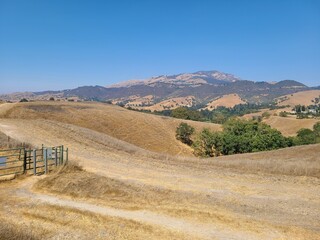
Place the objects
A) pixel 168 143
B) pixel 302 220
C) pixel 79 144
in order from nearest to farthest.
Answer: pixel 302 220 → pixel 79 144 → pixel 168 143

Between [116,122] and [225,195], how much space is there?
77.5 metres

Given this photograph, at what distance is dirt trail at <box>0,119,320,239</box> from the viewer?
1275cm

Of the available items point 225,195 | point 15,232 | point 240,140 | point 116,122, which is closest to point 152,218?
point 15,232

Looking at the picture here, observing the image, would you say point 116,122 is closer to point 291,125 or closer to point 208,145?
point 208,145

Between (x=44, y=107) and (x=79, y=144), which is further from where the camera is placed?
(x=44, y=107)

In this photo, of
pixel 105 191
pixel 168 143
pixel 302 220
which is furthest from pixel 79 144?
pixel 168 143

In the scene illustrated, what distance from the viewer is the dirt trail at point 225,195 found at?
41.8ft

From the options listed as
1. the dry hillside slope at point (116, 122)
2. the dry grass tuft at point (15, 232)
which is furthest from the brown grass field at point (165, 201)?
the dry hillside slope at point (116, 122)

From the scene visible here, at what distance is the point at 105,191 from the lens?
1725cm

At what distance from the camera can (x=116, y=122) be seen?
93.4 m

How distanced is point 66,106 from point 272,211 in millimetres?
90550

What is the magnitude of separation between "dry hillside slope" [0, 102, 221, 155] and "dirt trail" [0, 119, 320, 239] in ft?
162

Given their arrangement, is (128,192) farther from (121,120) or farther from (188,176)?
(121,120)

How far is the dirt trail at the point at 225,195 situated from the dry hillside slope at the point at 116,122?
49.5m
